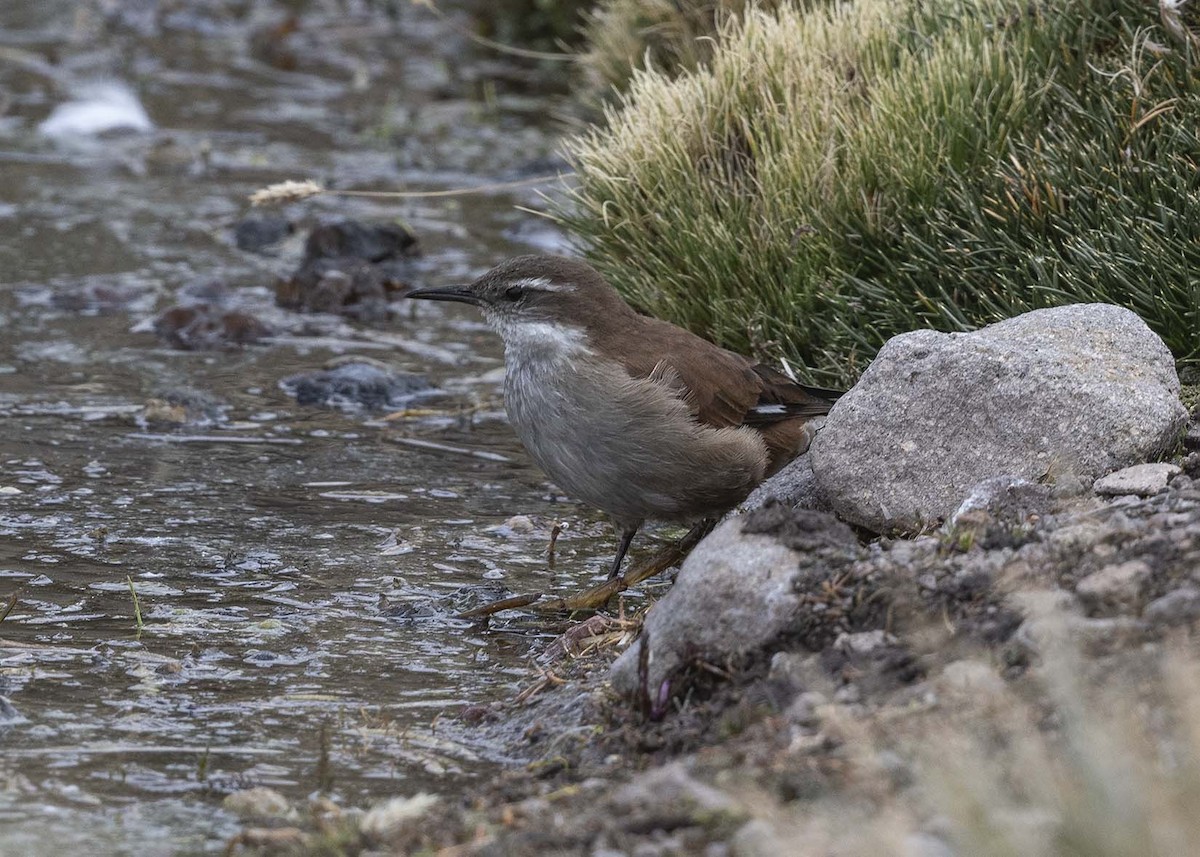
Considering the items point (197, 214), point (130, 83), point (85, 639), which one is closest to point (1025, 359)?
point (85, 639)

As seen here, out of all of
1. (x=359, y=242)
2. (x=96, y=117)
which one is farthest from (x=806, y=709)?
(x=96, y=117)

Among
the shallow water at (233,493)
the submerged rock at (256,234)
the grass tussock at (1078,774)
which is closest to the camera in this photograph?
the grass tussock at (1078,774)

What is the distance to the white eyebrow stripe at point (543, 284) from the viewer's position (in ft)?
21.6

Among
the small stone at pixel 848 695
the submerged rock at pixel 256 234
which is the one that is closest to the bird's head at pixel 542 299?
the small stone at pixel 848 695

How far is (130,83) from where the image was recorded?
601 inches

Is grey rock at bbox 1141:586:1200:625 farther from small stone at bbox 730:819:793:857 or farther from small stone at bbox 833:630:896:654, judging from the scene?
small stone at bbox 730:819:793:857

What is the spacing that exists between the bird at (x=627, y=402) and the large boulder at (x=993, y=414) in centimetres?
69

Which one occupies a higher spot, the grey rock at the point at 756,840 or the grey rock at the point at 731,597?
the grey rock at the point at 756,840

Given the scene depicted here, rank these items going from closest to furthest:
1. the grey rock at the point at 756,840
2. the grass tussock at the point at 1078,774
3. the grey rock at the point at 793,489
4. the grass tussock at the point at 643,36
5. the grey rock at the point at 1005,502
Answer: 1. the grass tussock at the point at 1078,774
2. the grey rock at the point at 756,840
3. the grey rock at the point at 1005,502
4. the grey rock at the point at 793,489
5. the grass tussock at the point at 643,36

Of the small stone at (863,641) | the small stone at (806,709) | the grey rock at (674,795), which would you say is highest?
the grey rock at (674,795)

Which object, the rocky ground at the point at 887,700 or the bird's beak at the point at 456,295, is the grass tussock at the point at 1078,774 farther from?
the bird's beak at the point at 456,295

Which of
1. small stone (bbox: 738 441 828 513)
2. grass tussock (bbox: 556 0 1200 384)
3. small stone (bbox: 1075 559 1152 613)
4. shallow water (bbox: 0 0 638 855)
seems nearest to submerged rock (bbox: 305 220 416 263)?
shallow water (bbox: 0 0 638 855)

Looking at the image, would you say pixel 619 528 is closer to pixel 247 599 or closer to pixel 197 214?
pixel 247 599

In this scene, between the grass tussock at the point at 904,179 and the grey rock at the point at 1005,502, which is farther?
the grass tussock at the point at 904,179
